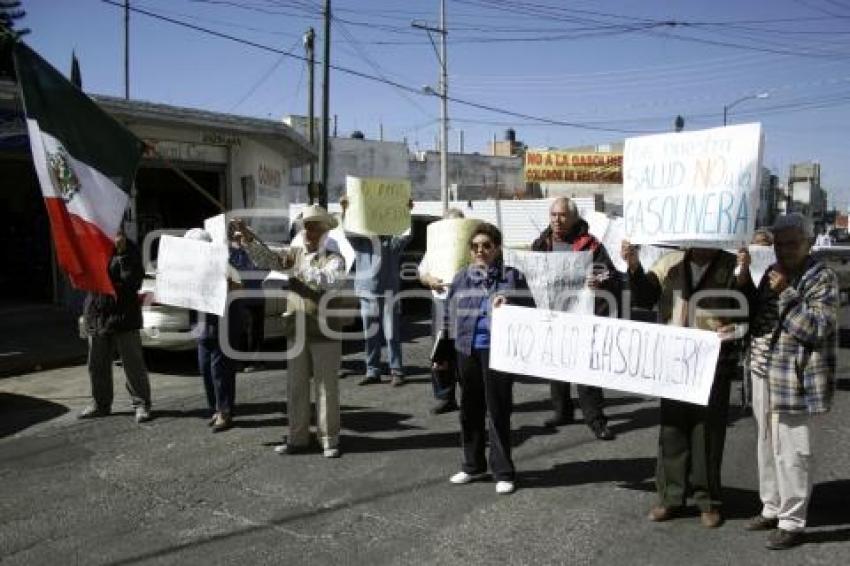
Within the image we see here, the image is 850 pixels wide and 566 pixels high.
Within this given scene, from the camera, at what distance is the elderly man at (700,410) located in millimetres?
4500

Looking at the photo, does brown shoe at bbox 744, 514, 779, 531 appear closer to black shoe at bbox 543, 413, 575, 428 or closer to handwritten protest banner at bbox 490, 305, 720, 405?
handwritten protest banner at bbox 490, 305, 720, 405

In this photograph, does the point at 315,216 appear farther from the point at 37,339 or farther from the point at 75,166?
the point at 37,339

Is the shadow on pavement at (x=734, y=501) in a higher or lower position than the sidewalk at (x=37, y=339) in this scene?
lower

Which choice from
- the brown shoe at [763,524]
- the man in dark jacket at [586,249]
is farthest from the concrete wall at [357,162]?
the brown shoe at [763,524]

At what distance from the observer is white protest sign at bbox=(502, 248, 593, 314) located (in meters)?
6.01

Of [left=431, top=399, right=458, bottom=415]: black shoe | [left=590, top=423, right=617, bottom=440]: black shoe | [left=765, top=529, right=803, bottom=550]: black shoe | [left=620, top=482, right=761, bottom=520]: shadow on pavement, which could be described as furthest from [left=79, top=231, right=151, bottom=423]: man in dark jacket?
[left=765, top=529, right=803, bottom=550]: black shoe

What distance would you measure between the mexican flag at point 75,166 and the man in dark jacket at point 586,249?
10.3 feet

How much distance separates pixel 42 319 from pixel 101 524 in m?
9.05

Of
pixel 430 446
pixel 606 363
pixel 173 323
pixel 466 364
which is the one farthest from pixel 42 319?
pixel 606 363

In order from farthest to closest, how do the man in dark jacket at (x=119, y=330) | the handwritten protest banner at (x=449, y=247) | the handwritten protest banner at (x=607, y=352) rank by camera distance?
the man in dark jacket at (x=119, y=330) < the handwritten protest banner at (x=449, y=247) < the handwritten protest banner at (x=607, y=352)

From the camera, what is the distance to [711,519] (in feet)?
14.8

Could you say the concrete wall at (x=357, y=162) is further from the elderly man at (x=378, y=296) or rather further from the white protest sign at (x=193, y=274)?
the white protest sign at (x=193, y=274)

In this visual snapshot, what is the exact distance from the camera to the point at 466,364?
5.24 metres

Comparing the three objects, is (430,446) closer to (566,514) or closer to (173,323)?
(566,514)
